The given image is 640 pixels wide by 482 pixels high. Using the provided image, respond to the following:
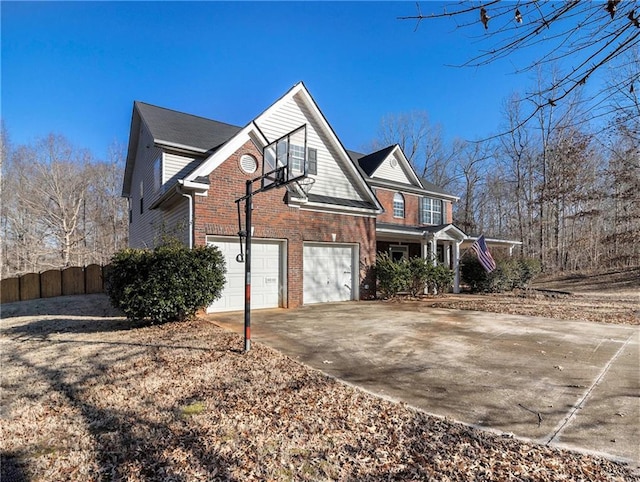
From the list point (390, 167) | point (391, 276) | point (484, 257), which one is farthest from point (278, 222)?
point (390, 167)

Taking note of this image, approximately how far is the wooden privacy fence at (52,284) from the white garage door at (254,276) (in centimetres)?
996

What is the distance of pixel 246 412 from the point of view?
3422mm

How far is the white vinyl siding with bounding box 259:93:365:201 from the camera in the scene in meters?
12.3

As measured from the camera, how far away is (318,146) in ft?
42.5

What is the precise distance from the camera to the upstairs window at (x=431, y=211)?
19703mm

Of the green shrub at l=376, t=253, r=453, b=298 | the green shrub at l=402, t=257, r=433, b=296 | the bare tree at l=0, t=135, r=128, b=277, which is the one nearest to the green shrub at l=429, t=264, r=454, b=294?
the green shrub at l=376, t=253, r=453, b=298

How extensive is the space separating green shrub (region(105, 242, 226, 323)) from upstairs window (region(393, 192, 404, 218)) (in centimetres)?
1237

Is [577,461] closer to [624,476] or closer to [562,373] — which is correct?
[624,476]

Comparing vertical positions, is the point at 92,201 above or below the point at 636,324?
above

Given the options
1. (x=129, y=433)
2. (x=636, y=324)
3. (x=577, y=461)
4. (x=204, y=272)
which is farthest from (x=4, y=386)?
(x=636, y=324)

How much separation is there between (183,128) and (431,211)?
14.1m

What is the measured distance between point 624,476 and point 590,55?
3.06 meters

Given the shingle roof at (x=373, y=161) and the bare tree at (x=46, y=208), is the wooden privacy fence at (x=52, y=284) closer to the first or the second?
the bare tree at (x=46, y=208)

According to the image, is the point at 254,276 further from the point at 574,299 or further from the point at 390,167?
the point at 574,299
